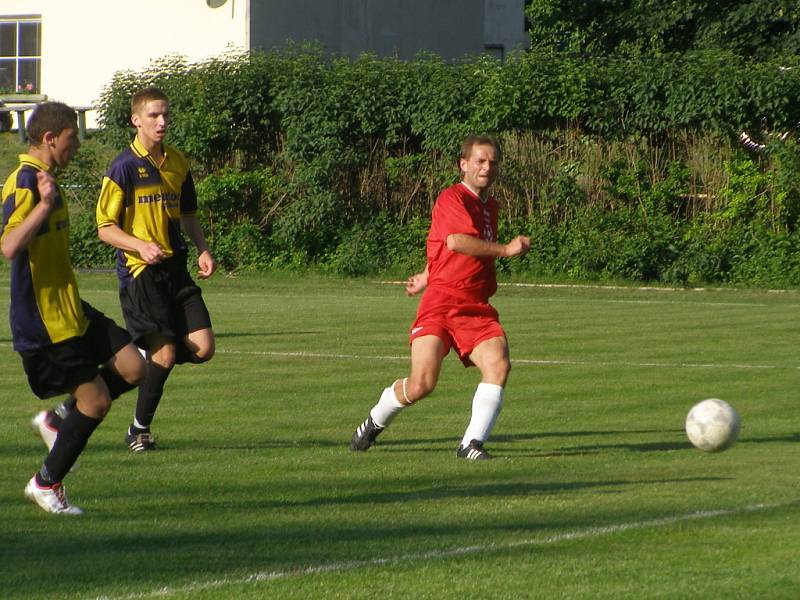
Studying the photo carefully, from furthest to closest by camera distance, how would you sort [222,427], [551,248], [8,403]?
[551,248], [8,403], [222,427]

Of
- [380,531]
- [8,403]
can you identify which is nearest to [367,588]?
[380,531]

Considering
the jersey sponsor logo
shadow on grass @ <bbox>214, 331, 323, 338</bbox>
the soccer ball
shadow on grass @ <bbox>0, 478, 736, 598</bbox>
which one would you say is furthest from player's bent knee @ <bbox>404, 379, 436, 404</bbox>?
shadow on grass @ <bbox>214, 331, 323, 338</bbox>

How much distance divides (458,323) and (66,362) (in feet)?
9.53

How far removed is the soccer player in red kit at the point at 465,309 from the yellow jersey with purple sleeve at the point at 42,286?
2730mm

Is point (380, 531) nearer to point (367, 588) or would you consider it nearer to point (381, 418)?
point (367, 588)

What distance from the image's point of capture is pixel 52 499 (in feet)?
24.6

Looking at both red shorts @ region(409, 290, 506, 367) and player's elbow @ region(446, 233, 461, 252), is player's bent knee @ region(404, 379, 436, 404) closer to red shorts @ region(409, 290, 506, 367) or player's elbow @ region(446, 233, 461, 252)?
red shorts @ region(409, 290, 506, 367)

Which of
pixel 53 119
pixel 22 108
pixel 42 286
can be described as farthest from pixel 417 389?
pixel 22 108

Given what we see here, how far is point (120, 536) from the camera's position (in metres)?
7.06

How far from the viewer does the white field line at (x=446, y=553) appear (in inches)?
235

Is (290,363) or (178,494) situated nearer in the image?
(178,494)

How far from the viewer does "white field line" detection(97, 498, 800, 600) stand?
5980 mm

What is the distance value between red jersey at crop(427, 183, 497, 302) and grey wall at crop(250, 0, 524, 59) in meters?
28.4

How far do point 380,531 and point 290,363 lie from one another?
8.03 meters
